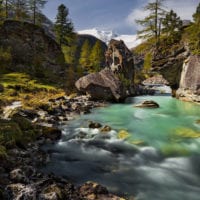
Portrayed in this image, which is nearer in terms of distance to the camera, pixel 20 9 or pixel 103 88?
pixel 103 88

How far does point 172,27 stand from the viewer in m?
42.4

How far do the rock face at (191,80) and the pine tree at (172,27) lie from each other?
237 inches

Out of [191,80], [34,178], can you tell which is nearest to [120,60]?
[191,80]

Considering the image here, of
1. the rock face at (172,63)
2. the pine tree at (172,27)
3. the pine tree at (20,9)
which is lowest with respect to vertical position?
the rock face at (172,63)

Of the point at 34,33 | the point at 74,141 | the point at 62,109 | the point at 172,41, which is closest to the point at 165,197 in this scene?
the point at 74,141

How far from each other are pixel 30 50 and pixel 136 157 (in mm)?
41741

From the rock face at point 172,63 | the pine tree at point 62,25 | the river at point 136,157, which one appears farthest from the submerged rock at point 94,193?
the pine tree at point 62,25

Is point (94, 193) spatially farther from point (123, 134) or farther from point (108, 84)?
point (108, 84)

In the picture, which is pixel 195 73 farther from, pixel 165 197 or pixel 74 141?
pixel 165 197

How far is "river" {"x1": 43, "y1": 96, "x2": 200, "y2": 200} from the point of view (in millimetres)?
10406

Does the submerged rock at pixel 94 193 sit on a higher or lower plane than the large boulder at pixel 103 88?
lower

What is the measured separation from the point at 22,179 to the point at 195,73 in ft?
89.4

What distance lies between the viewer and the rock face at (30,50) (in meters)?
46.7

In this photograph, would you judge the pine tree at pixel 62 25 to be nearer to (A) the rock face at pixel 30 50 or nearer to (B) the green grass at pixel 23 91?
(A) the rock face at pixel 30 50
